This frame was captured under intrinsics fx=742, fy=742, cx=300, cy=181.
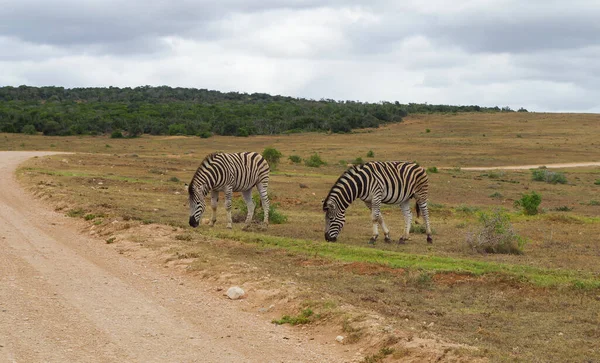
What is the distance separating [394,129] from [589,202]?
57696mm

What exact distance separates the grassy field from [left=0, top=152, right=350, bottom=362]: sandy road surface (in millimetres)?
815

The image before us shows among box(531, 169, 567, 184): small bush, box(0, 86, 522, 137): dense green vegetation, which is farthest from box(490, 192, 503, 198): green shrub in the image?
box(0, 86, 522, 137): dense green vegetation

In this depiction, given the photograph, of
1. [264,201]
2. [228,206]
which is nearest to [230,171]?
[228,206]

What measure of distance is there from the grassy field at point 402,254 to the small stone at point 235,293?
0.48m

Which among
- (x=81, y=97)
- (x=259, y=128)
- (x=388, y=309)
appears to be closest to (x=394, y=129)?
(x=259, y=128)

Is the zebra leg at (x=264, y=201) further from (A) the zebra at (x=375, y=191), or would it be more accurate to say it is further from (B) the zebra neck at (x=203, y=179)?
(A) the zebra at (x=375, y=191)

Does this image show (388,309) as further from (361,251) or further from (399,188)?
(399,188)

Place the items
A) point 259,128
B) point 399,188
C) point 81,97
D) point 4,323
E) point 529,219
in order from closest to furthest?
point 4,323
point 399,188
point 529,219
point 259,128
point 81,97

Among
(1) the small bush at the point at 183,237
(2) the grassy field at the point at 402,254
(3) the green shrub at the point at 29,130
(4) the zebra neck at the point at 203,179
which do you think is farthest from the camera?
(3) the green shrub at the point at 29,130

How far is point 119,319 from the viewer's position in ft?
32.6

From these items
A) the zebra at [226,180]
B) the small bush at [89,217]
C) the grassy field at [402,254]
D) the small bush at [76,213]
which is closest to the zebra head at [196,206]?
the zebra at [226,180]

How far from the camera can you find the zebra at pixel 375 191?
18.7m

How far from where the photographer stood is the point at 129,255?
49.3ft

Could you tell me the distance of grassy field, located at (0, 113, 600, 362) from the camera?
31.8ft
